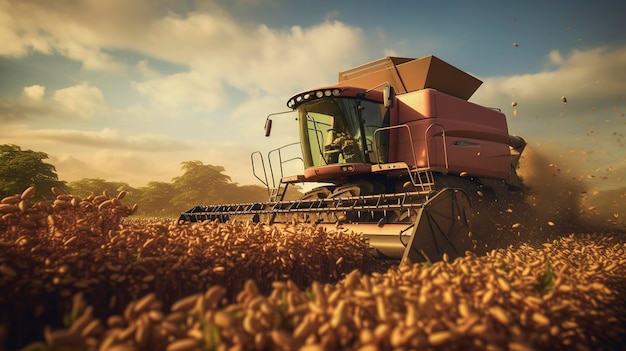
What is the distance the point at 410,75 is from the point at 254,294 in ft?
22.4

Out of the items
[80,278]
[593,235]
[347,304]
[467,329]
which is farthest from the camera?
[593,235]

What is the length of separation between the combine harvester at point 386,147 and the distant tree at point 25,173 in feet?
54.7

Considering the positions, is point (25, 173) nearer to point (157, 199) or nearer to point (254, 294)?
point (157, 199)

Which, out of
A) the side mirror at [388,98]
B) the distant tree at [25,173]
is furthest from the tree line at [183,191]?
the side mirror at [388,98]

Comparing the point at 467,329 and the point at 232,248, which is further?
the point at 232,248

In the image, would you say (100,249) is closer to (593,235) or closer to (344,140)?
(344,140)

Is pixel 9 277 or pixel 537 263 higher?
pixel 9 277

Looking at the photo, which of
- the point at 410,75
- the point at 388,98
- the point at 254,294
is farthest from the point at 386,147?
the point at 254,294

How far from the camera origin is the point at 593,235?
843 centimetres

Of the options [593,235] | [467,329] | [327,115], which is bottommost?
[593,235]

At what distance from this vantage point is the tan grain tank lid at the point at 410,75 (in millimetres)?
7406

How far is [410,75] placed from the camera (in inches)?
296

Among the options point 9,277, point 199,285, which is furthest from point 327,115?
point 9,277

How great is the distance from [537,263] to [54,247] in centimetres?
358
